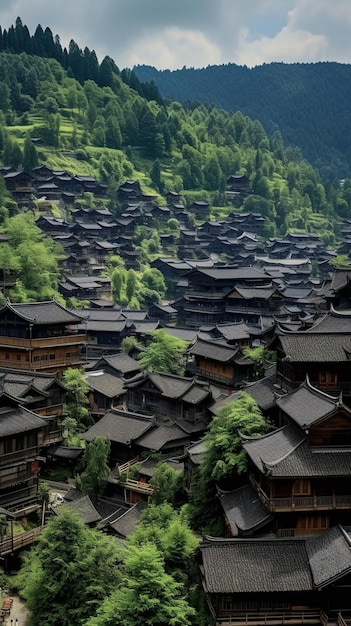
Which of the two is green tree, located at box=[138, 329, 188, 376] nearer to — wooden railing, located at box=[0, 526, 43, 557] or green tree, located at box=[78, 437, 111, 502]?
green tree, located at box=[78, 437, 111, 502]

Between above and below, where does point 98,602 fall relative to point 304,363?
below

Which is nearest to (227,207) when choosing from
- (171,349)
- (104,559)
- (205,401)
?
(171,349)

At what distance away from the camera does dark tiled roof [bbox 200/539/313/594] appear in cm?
2584

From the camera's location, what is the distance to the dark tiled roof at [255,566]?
84.8 feet

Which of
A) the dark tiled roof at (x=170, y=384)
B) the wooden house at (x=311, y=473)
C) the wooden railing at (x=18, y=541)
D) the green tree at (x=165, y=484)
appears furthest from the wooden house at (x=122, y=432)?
the wooden house at (x=311, y=473)

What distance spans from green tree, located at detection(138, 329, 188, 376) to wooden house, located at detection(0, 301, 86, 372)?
714cm

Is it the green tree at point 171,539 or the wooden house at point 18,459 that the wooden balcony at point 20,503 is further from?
the green tree at point 171,539

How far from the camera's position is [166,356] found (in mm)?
58750

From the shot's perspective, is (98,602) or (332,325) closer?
(98,602)

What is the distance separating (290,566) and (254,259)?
95.9 meters

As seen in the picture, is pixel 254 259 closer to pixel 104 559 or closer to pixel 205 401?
pixel 205 401

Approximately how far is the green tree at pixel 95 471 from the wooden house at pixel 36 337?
12222mm

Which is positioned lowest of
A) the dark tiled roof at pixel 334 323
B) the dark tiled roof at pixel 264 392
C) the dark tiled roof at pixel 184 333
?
the dark tiled roof at pixel 184 333

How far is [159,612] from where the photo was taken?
82.6ft
